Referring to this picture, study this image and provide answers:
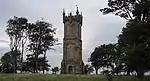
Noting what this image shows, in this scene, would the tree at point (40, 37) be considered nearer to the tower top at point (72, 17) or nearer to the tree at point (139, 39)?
the tower top at point (72, 17)

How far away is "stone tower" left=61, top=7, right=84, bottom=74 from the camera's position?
2482 inches

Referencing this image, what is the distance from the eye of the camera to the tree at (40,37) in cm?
6297

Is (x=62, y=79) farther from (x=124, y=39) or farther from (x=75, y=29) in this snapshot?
(x=75, y=29)

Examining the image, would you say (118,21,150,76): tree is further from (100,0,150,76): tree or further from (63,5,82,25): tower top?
(63,5,82,25): tower top

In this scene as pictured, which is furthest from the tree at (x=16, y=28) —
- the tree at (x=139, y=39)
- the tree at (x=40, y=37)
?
the tree at (x=139, y=39)

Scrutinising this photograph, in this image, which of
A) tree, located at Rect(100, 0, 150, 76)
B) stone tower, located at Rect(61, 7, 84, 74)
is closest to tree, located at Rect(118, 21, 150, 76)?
tree, located at Rect(100, 0, 150, 76)

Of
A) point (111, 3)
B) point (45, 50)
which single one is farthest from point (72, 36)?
point (111, 3)

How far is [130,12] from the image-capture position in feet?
133

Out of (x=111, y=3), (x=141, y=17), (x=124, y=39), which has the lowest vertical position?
(x=124, y=39)

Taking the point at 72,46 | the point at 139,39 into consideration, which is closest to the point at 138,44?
the point at 139,39

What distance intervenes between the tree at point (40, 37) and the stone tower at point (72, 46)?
3242 millimetres

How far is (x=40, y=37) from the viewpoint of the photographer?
208 feet

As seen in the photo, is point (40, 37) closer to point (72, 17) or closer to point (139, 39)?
point (72, 17)

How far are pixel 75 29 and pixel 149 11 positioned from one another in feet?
103
